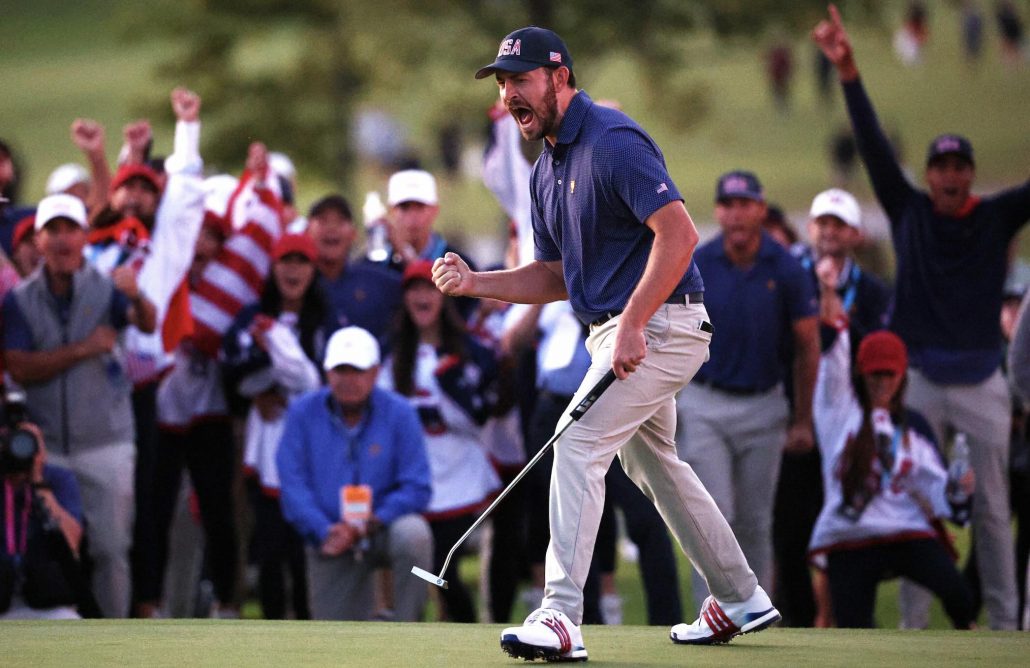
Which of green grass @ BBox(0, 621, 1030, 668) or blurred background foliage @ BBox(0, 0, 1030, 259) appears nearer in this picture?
green grass @ BBox(0, 621, 1030, 668)

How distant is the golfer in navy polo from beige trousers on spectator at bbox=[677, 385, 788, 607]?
8.68ft

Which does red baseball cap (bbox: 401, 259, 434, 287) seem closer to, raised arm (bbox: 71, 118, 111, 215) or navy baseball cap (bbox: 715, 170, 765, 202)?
navy baseball cap (bbox: 715, 170, 765, 202)

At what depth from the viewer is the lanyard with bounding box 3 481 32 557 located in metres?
8.09

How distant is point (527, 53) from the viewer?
19.2ft

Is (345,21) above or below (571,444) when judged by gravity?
above

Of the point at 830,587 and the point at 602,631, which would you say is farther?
the point at 830,587

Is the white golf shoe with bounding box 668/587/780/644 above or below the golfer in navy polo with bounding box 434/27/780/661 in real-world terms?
below

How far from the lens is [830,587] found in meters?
8.56

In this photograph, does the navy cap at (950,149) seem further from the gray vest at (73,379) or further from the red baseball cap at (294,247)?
the gray vest at (73,379)

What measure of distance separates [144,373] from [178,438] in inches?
20.2

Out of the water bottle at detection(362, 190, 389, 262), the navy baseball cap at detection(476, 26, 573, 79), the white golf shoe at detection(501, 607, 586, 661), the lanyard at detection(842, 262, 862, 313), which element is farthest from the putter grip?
the water bottle at detection(362, 190, 389, 262)

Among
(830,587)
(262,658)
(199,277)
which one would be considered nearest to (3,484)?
(199,277)

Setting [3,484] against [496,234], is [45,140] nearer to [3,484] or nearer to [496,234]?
[496,234]

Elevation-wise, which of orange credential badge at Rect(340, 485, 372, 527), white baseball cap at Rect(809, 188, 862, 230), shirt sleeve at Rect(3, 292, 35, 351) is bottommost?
orange credential badge at Rect(340, 485, 372, 527)
